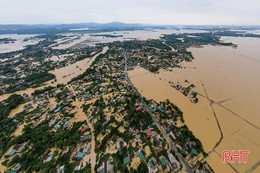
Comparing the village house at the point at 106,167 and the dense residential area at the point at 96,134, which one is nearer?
the village house at the point at 106,167

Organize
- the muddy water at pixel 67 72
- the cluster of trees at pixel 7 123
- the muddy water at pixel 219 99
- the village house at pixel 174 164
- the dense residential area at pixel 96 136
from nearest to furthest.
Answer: the village house at pixel 174 164, the dense residential area at pixel 96 136, the cluster of trees at pixel 7 123, the muddy water at pixel 219 99, the muddy water at pixel 67 72

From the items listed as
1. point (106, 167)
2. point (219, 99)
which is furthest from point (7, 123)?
point (219, 99)

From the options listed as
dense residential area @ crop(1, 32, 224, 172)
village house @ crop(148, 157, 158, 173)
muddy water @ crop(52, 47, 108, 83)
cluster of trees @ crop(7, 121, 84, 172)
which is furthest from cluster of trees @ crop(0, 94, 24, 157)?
village house @ crop(148, 157, 158, 173)

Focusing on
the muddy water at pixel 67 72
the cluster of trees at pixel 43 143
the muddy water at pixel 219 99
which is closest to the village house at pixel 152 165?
the muddy water at pixel 219 99

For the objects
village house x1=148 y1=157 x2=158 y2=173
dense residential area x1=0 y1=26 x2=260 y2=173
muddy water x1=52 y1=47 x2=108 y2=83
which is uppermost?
muddy water x1=52 y1=47 x2=108 y2=83

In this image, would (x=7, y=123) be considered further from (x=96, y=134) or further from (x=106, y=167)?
(x=106, y=167)

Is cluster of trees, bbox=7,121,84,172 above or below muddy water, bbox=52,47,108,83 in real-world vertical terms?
below

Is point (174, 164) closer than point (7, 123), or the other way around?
point (174, 164)

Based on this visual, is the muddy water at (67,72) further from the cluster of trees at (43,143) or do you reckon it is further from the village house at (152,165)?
the village house at (152,165)

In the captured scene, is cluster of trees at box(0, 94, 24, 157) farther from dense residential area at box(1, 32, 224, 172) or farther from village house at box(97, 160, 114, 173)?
village house at box(97, 160, 114, 173)
